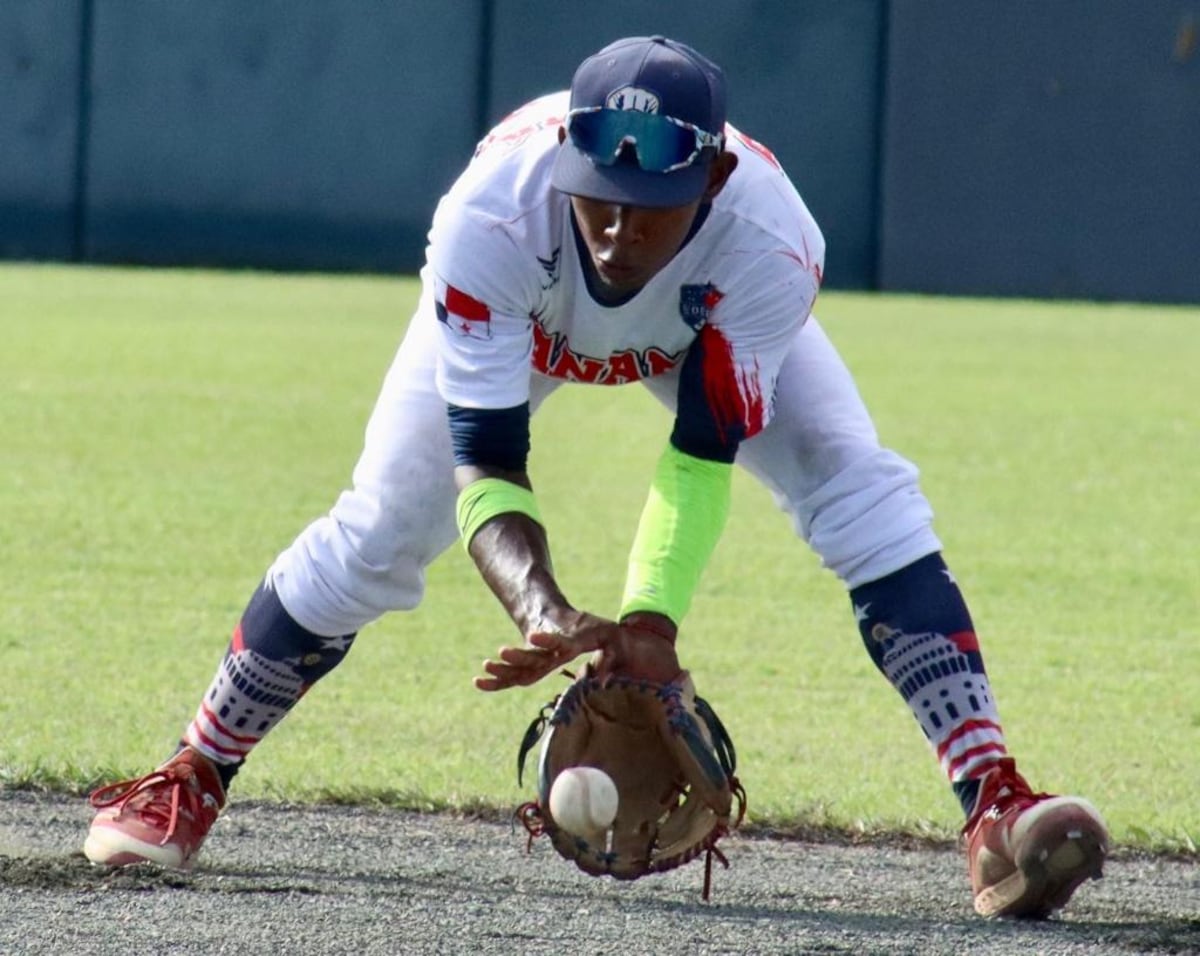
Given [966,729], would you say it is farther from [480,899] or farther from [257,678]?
[257,678]

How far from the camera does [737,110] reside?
21188 millimetres

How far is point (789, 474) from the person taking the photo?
3.85 metres

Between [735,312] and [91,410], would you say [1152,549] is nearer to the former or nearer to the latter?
[735,312]

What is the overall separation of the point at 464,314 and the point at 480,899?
3.30 feet

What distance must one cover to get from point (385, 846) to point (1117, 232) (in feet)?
59.9

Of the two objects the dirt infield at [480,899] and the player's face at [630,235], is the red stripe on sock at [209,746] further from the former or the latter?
the player's face at [630,235]

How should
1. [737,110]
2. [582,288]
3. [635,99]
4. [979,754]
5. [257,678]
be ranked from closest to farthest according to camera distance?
[635,99] → [582,288] → [979,754] → [257,678] → [737,110]

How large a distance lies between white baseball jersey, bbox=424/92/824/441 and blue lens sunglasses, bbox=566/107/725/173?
8.3 inches

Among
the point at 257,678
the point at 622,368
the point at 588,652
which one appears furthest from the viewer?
the point at 257,678

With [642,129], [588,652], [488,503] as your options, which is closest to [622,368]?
[488,503]

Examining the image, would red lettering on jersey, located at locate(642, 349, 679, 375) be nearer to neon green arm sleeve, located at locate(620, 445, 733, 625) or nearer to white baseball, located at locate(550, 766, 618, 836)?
neon green arm sleeve, located at locate(620, 445, 733, 625)

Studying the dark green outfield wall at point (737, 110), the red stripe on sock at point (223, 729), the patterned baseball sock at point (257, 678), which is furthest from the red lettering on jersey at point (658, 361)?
the dark green outfield wall at point (737, 110)

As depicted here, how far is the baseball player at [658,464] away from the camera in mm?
3346

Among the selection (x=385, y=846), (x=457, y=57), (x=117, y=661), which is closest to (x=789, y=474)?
(x=385, y=846)
